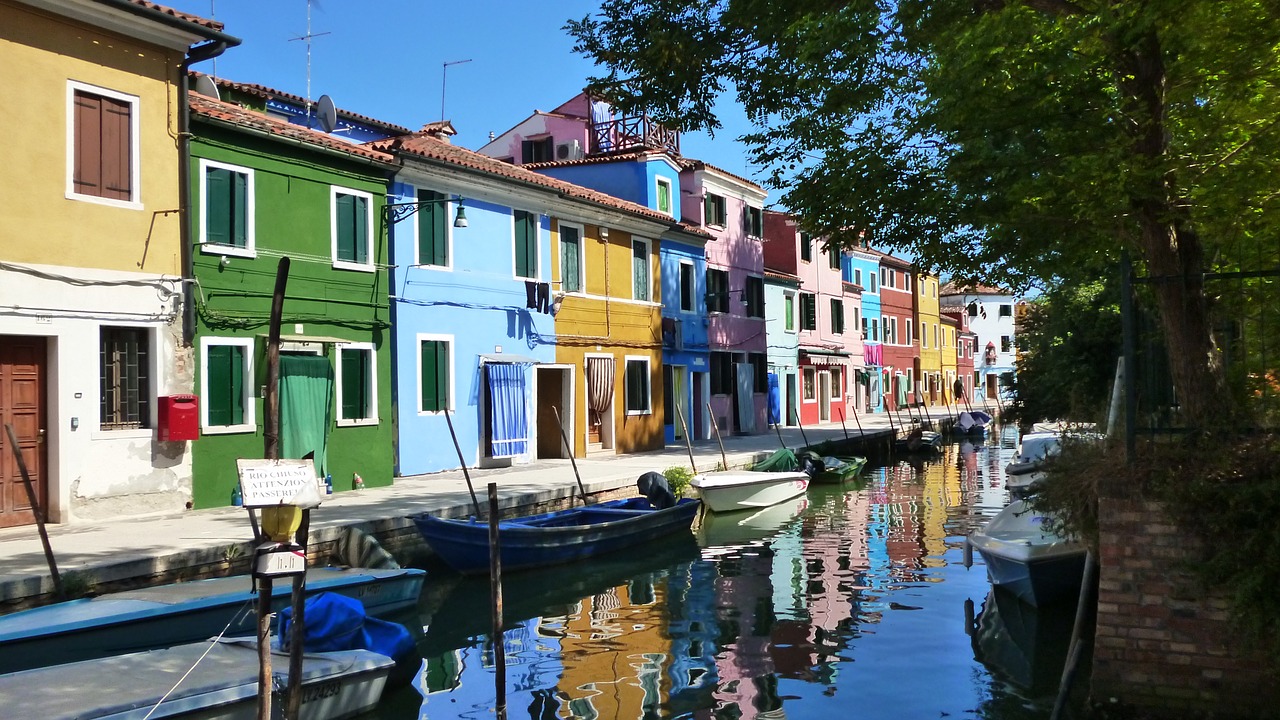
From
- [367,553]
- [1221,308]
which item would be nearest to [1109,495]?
[1221,308]

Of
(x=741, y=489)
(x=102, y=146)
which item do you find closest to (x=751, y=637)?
(x=741, y=489)

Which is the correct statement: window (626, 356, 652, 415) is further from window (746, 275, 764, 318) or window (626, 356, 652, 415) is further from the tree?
the tree

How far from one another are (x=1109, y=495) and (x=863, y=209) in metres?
3.19

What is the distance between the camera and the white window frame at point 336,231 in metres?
17.7

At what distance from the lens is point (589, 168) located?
94.3ft

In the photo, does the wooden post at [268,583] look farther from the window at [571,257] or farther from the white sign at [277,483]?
the window at [571,257]

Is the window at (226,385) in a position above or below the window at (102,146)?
below

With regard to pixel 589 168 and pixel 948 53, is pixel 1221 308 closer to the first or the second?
pixel 948 53

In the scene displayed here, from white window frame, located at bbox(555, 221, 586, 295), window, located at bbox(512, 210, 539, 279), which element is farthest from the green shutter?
white window frame, located at bbox(555, 221, 586, 295)

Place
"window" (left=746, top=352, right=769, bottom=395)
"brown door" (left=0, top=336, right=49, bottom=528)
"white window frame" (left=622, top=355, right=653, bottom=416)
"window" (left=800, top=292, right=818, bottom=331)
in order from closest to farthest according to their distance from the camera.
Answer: "brown door" (left=0, top=336, right=49, bottom=528), "white window frame" (left=622, top=355, right=653, bottom=416), "window" (left=746, top=352, right=769, bottom=395), "window" (left=800, top=292, right=818, bottom=331)

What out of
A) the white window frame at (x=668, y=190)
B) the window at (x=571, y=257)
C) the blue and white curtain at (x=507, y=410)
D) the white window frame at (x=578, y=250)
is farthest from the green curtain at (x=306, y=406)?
the white window frame at (x=668, y=190)

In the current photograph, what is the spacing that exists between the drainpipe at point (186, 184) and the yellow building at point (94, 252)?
3 centimetres

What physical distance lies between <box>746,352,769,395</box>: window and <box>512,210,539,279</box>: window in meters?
12.8

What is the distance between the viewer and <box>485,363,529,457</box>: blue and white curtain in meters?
21.4
